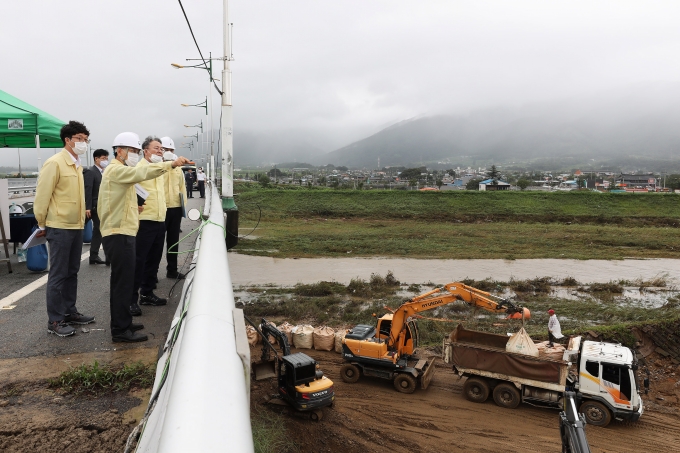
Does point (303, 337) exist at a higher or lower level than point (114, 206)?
lower

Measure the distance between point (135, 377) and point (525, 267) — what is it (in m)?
21.0

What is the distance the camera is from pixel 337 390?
Result: 33.6 ft

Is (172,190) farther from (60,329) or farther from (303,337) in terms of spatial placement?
(303,337)

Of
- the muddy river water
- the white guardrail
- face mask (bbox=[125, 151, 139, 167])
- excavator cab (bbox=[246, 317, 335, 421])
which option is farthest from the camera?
the muddy river water

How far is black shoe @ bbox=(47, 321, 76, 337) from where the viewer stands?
4.47 metres

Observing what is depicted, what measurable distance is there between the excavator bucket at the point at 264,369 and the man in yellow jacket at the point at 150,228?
3336 millimetres

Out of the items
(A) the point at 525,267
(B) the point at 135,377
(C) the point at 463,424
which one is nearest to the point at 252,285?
(C) the point at 463,424

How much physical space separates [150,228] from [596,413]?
868 cm

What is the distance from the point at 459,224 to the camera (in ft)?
123

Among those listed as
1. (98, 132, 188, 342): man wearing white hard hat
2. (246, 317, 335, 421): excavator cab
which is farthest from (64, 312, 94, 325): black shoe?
(246, 317, 335, 421): excavator cab

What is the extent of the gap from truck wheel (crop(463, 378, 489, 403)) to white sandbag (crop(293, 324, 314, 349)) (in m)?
3.85

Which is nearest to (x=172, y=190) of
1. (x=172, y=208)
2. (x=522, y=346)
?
(x=172, y=208)

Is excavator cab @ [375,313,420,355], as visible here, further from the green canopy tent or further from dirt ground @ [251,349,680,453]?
the green canopy tent

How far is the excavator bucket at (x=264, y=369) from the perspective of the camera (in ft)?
28.8
